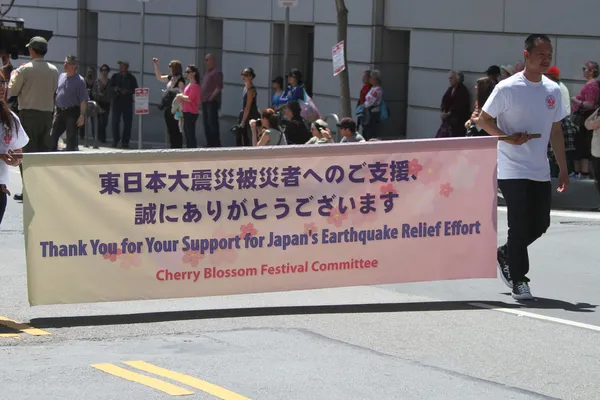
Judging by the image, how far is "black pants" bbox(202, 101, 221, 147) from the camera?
25578 mm

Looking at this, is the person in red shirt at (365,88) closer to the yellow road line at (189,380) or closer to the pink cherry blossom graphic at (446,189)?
the pink cherry blossom graphic at (446,189)

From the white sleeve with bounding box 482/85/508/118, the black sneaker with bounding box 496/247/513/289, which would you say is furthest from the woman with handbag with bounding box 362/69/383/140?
the white sleeve with bounding box 482/85/508/118

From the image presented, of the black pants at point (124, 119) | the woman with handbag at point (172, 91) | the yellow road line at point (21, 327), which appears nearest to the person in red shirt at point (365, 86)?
A: the woman with handbag at point (172, 91)

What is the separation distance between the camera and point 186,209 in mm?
9055

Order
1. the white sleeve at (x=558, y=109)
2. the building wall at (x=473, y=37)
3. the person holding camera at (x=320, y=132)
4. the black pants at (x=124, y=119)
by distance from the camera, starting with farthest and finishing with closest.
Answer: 1. the black pants at (x=124, y=119)
2. the building wall at (x=473, y=37)
3. the person holding camera at (x=320, y=132)
4. the white sleeve at (x=558, y=109)

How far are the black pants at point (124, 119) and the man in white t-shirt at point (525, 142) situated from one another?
18.3m

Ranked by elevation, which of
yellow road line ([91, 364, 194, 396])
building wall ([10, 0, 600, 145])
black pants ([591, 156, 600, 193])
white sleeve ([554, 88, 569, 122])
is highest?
building wall ([10, 0, 600, 145])

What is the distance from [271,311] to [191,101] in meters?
14.5

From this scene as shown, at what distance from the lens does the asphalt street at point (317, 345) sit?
6977 mm

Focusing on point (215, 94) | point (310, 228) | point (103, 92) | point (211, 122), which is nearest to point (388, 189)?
point (310, 228)

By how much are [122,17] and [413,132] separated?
32.4ft

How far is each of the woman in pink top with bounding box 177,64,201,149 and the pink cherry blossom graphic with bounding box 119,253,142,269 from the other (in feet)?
46.6

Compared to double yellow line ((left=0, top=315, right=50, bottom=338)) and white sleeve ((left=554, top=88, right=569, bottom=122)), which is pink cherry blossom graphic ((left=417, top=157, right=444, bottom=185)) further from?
double yellow line ((left=0, top=315, right=50, bottom=338))

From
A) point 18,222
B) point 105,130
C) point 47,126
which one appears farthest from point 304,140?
point 105,130
